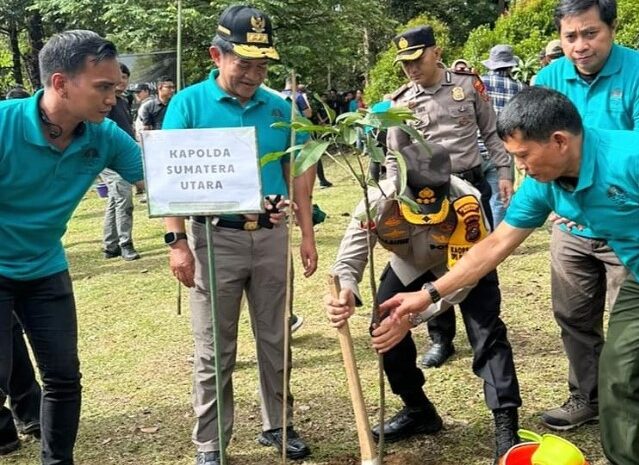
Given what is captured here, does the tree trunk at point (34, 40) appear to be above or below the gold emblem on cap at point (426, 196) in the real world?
below

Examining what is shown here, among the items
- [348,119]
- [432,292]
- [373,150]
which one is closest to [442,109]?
[432,292]

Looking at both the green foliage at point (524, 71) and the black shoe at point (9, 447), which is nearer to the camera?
the black shoe at point (9, 447)

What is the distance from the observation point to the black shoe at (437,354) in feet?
14.1

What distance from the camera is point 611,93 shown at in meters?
3.12

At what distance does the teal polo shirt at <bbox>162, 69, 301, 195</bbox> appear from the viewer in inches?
120

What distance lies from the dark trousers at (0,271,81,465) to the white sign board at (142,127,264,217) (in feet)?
2.44

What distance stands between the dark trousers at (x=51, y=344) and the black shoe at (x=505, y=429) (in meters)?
1.71

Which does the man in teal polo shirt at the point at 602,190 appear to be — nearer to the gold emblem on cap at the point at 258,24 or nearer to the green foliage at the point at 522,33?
the gold emblem on cap at the point at 258,24

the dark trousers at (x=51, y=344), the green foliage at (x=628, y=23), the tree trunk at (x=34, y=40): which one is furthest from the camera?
the tree trunk at (x=34, y=40)

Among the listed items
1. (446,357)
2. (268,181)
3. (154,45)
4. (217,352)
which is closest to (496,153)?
(446,357)

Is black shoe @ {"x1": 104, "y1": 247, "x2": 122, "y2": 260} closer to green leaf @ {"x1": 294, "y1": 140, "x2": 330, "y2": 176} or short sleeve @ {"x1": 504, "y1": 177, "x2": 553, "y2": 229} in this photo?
short sleeve @ {"x1": 504, "y1": 177, "x2": 553, "y2": 229}

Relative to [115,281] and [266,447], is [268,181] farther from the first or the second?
[115,281]

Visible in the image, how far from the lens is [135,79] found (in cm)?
1734

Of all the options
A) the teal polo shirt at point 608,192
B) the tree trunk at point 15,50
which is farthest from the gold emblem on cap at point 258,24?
the tree trunk at point 15,50
